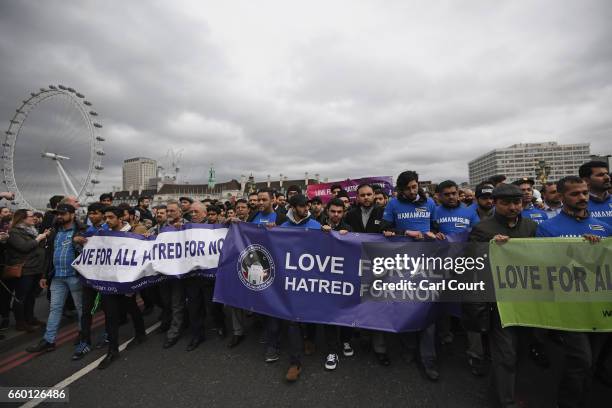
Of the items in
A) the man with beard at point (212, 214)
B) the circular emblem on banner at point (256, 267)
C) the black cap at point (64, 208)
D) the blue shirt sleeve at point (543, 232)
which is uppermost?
the black cap at point (64, 208)

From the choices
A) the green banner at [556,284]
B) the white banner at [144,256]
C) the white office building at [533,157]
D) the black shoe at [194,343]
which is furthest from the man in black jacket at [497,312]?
the white office building at [533,157]

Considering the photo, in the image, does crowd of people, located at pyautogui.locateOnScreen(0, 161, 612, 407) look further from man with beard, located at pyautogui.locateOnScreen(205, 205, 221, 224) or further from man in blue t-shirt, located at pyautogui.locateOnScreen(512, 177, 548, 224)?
man with beard, located at pyautogui.locateOnScreen(205, 205, 221, 224)

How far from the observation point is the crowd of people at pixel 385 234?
2680mm

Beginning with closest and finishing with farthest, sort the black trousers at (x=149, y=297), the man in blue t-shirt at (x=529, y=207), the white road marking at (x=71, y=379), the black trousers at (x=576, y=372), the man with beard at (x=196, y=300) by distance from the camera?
the black trousers at (x=576, y=372), the white road marking at (x=71, y=379), the man with beard at (x=196, y=300), the man in blue t-shirt at (x=529, y=207), the black trousers at (x=149, y=297)

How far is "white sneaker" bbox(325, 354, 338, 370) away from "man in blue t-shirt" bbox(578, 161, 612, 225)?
362 centimetres

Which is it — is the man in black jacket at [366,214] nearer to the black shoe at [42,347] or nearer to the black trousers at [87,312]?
the black trousers at [87,312]

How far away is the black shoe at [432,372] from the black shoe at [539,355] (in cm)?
127

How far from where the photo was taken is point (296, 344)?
3.37 metres

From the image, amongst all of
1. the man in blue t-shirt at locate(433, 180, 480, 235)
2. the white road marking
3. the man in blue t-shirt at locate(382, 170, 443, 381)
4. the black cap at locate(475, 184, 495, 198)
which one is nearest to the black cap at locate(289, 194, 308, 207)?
the man in blue t-shirt at locate(382, 170, 443, 381)

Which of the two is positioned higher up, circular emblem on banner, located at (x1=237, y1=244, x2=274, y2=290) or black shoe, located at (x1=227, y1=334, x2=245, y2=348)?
circular emblem on banner, located at (x1=237, y1=244, x2=274, y2=290)

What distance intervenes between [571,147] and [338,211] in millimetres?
172253

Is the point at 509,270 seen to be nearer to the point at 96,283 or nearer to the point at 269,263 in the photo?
the point at 269,263

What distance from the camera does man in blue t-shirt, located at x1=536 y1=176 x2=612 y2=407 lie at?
243 cm

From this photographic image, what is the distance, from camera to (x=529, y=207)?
16.8 feet
